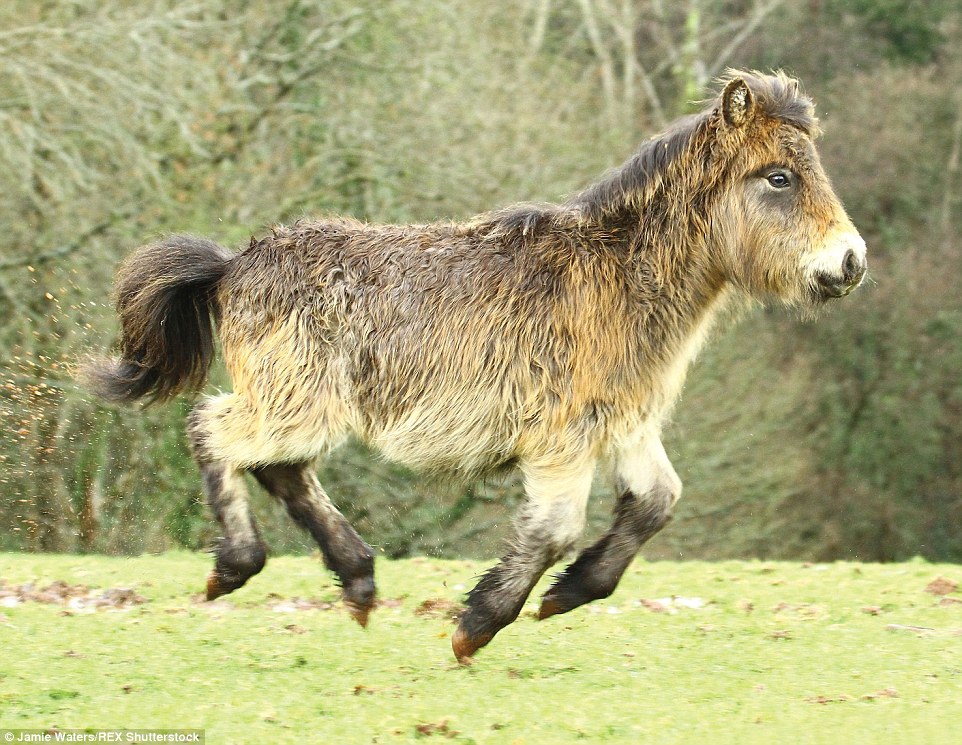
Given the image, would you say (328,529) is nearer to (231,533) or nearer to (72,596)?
(231,533)

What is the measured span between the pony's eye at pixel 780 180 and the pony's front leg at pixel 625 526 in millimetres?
1362

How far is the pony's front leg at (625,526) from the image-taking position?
20.7 ft

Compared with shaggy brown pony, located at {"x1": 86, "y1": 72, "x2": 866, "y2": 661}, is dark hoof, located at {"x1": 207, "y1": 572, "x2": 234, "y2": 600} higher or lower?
lower

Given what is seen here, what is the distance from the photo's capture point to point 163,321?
7145mm

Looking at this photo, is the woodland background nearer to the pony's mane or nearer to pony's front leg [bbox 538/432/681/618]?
pony's front leg [bbox 538/432/681/618]

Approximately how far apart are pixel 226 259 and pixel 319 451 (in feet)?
4.16

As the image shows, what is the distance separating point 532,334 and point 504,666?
165 cm

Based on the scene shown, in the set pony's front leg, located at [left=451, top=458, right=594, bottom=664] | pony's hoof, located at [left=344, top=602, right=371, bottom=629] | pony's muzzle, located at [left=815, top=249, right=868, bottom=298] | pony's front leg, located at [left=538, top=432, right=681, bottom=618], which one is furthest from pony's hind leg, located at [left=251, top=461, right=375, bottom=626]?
pony's muzzle, located at [left=815, top=249, right=868, bottom=298]

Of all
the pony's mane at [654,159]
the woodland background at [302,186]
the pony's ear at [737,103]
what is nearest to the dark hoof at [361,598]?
the pony's mane at [654,159]

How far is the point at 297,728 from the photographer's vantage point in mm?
5258

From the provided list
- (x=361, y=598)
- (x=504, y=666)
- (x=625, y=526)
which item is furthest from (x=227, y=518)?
(x=625, y=526)

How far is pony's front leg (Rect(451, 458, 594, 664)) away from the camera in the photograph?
19.8 ft

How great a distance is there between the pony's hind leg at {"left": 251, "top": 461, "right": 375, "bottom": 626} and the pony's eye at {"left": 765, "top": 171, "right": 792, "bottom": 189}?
2.71m

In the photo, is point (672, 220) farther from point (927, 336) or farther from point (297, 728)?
point (927, 336)
